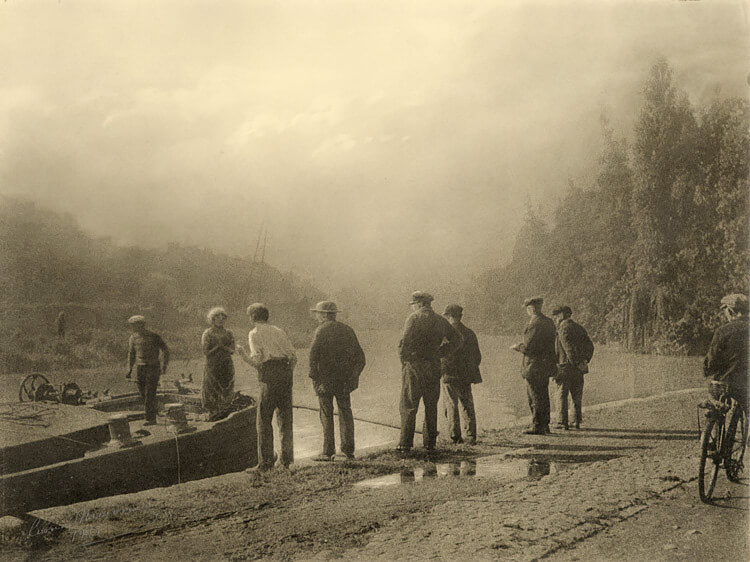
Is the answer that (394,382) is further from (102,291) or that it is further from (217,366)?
(102,291)

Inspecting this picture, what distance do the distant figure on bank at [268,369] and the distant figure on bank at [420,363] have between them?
143 cm

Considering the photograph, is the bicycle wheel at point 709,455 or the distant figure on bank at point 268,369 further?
the distant figure on bank at point 268,369

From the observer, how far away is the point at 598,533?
4258 mm

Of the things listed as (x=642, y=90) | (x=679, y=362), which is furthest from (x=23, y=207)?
(x=679, y=362)

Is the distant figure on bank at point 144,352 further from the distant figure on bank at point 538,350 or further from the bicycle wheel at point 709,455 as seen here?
the bicycle wheel at point 709,455

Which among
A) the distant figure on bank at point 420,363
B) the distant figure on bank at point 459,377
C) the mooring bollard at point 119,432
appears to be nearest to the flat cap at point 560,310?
the distant figure on bank at point 459,377

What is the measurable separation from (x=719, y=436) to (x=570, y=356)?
3.58m

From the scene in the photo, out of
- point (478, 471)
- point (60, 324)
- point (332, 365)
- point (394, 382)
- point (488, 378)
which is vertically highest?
point (60, 324)

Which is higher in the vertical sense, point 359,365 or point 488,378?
point 359,365

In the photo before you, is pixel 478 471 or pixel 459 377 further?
pixel 459 377

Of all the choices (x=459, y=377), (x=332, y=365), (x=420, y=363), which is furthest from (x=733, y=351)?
(x=332, y=365)

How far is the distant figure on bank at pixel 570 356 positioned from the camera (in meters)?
8.56

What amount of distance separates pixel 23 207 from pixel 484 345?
7866 millimetres

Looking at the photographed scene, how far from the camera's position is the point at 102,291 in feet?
27.6
